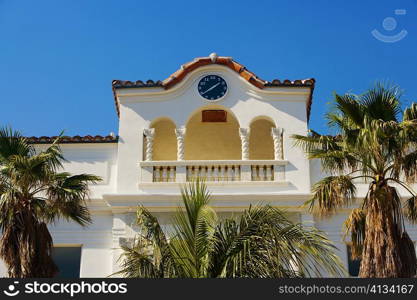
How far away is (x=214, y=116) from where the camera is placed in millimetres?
26281

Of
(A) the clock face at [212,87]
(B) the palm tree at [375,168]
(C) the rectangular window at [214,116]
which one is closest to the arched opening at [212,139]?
(C) the rectangular window at [214,116]

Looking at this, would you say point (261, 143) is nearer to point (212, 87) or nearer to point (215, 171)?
point (212, 87)

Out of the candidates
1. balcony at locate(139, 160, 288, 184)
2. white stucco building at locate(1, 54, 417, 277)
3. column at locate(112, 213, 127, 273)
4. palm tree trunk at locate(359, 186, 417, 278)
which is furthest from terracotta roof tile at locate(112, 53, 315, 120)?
palm tree trunk at locate(359, 186, 417, 278)

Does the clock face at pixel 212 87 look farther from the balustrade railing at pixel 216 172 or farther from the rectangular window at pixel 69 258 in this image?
the rectangular window at pixel 69 258

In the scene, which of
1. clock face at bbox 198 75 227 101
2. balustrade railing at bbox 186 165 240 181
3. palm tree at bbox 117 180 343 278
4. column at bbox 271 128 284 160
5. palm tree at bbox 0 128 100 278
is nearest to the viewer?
palm tree at bbox 117 180 343 278

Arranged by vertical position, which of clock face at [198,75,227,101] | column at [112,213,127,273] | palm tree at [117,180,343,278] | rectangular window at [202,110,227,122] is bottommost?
palm tree at [117,180,343,278]

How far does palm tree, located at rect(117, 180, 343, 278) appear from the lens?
15.4m

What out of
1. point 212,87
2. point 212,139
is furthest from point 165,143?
point 212,87

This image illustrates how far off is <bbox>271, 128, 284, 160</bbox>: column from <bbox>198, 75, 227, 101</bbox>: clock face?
2076 mm

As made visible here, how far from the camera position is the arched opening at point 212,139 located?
2656 cm

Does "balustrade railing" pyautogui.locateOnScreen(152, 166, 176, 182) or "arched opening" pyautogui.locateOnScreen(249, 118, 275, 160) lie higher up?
"arched opening" pyautogui.locateOnScreen(249, 118, 275, 160)

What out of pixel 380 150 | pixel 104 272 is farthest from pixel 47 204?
pixel 380 150

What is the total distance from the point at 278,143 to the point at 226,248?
8040 mm

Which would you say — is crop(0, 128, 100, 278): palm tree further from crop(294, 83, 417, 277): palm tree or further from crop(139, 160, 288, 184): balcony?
crop(294, 83, 417, 277): palm tree
